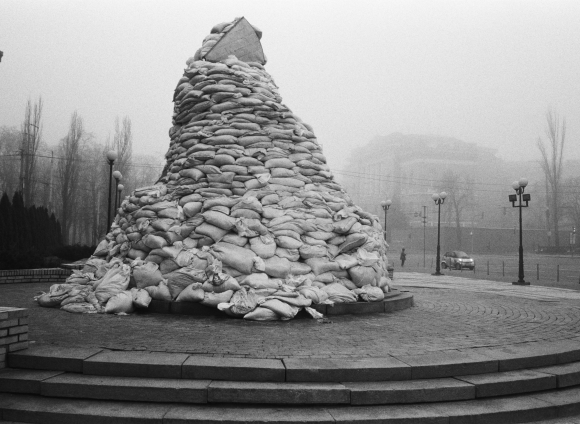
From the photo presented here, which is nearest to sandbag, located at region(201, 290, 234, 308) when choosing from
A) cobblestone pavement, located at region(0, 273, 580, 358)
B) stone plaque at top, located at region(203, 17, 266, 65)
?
cobblestone pavement, located at region(0, 273, 580, 358)

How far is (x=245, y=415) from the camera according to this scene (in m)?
3.21

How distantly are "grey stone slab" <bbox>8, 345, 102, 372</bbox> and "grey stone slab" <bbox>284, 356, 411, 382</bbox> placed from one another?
1.61 metres

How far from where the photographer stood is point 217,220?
21.6 ft

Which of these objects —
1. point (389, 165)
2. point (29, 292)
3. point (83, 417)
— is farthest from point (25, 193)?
point (389, 165)

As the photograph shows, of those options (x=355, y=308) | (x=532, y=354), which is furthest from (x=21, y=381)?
(x=532, y=354)

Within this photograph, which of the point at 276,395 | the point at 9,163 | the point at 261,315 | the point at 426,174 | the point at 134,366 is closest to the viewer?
the point at 276,395

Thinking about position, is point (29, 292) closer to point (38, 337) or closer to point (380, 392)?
point (38, 337)

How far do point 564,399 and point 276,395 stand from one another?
2231 mm

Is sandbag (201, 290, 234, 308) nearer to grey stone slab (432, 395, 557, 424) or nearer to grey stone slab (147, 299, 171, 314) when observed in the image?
grey stone slab (147, 299, 171, 314)

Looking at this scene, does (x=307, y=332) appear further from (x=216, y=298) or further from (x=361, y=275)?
(x=361, y=275)

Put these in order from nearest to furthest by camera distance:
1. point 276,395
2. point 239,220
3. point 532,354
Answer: point 276,395, point 532,354, point 239,220

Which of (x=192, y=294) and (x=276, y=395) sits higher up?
(x=192, y=294)

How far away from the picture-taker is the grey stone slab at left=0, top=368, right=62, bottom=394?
3498mm

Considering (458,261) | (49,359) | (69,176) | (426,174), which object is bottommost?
(458,261)
